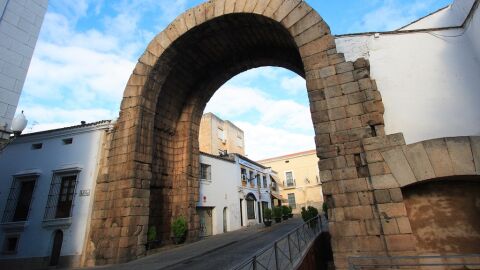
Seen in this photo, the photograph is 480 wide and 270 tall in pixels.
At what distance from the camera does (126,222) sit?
7.50m

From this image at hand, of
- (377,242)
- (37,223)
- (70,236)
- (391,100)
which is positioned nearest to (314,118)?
(391,100)

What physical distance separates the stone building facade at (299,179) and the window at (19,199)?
23164 millimetres

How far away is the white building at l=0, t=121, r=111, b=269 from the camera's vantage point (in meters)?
8.30

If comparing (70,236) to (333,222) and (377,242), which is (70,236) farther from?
(377,242)

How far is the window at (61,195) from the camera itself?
28.5 feet

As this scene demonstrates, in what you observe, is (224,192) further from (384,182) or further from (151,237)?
(384,182)

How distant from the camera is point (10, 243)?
8.88 metres

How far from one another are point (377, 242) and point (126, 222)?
644 cm

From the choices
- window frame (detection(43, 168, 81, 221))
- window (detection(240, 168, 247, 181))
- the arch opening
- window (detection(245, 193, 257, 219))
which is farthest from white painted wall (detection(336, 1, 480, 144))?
window (detection(245, 193, 257, 219))

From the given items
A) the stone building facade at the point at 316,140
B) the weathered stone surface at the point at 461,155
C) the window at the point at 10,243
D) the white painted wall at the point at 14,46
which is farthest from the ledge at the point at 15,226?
the weathered stone surface at the point at 461,155

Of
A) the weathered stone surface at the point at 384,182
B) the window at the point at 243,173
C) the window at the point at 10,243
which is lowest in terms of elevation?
the window at the point at 10,243

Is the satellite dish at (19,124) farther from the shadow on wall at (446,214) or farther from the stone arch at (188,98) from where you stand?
the shadow on wall at (446,214)

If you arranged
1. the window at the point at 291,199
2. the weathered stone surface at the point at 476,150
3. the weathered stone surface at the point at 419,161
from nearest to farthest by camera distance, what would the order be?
1. the weathered stone surface at the point at 476,150
2. the weathered stone surface at the point at 419,161
3. the window at the point at 291,199

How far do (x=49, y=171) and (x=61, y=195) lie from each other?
1.06m
